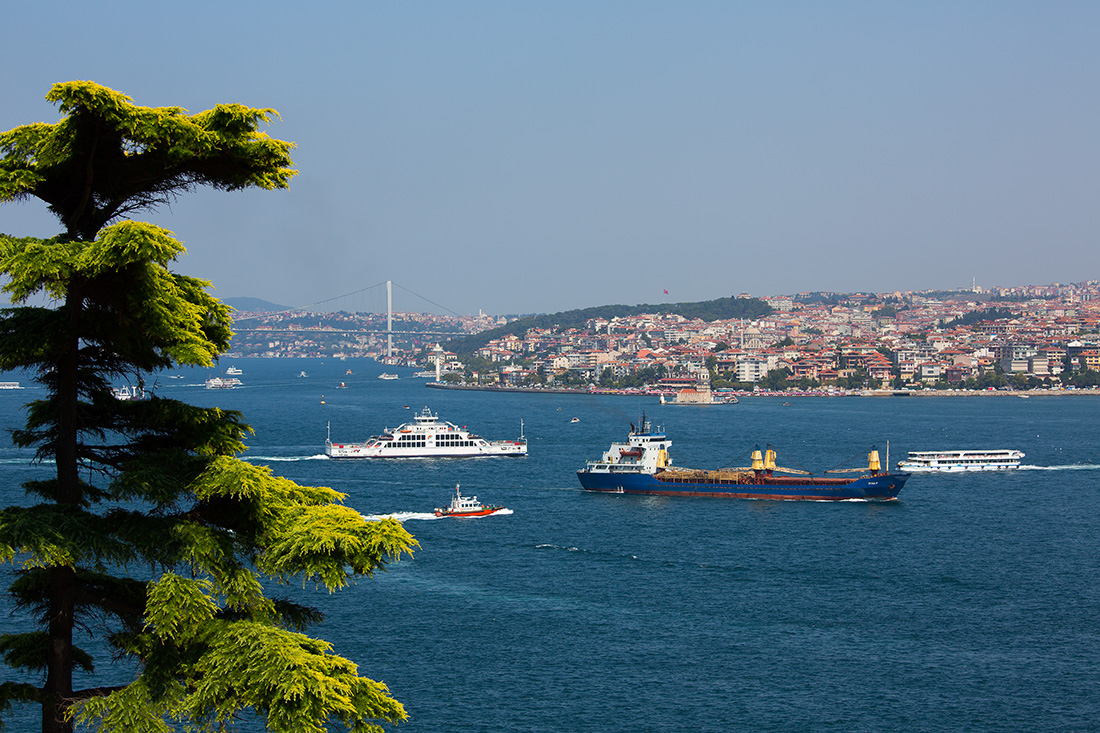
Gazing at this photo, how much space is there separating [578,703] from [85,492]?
782 centimetres

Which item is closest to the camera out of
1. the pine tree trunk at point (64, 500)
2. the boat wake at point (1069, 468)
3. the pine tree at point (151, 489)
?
the pine tree at point (151, 489)

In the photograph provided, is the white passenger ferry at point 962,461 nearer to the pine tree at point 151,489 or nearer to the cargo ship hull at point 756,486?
the cargo ship hull at point 756,486

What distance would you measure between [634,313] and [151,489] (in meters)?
137

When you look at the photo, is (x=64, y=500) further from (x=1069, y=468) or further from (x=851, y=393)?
(x=851, y=393)

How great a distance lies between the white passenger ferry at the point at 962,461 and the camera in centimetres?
3184

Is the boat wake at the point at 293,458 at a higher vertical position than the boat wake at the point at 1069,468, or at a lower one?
higher

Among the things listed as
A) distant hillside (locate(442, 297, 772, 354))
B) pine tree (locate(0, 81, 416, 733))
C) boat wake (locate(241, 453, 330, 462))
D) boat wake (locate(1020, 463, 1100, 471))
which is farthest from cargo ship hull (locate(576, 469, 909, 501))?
distant hillside (locate(442, 297, 772, 354))

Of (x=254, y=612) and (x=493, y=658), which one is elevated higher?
(x=254, y=612)

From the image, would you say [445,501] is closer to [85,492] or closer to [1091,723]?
[1091,723]

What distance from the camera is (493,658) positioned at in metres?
12.3

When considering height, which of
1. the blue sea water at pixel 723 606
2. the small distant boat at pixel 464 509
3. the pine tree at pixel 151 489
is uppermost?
the pine tree at pixel 151 489

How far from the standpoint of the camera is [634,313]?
460 feet

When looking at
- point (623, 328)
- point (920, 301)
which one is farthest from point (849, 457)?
point (920, 301)

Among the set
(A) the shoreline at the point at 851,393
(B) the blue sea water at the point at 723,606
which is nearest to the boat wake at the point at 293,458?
(B) the blue sea water at the point at 723,606
